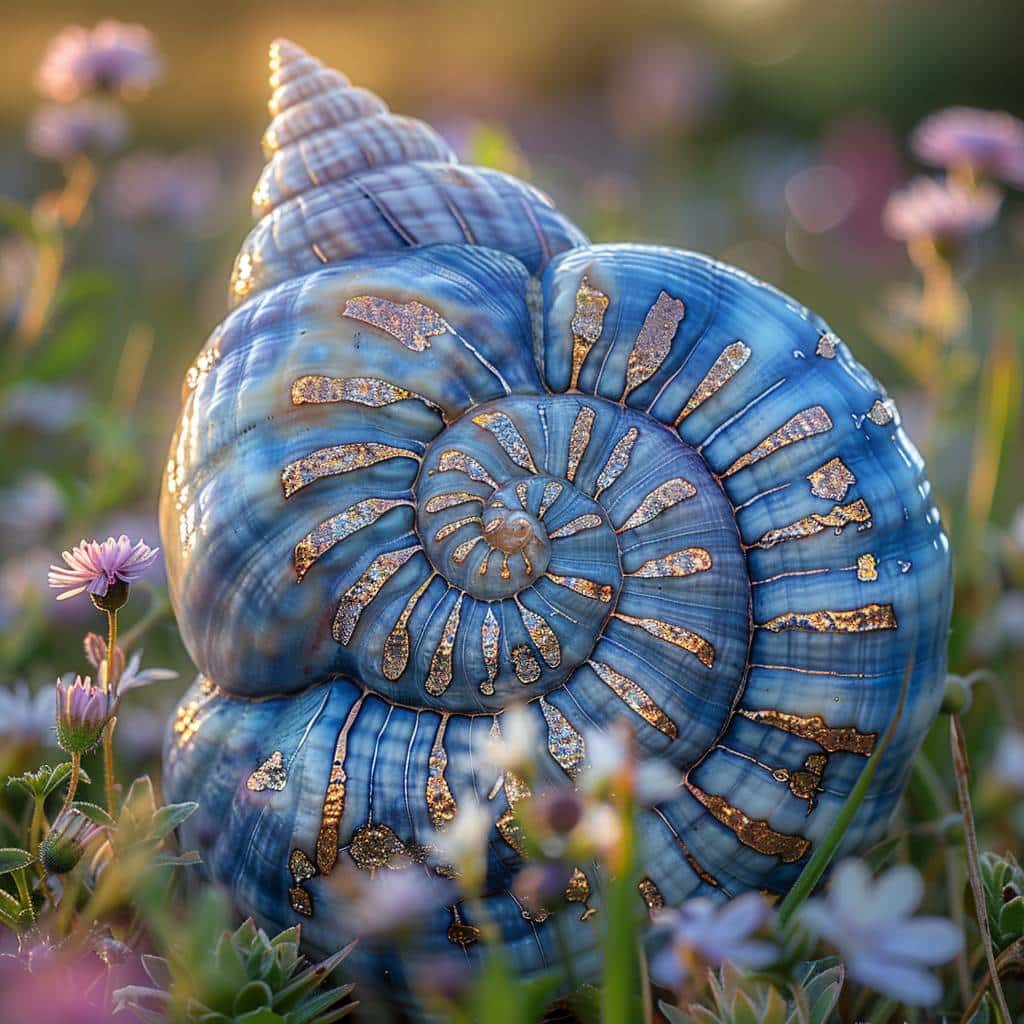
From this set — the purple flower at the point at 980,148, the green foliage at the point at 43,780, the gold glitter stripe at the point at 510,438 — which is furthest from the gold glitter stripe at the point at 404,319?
the purple flower at the point at 980,148

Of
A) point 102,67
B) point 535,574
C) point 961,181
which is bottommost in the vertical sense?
point 535,574

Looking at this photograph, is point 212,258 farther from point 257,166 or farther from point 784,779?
point 784,779

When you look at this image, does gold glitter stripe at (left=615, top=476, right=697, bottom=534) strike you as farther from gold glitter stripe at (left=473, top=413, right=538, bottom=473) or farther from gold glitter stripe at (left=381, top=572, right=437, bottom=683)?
gold glitter stripe at (left=381, top=572, right=437, bottom=683)

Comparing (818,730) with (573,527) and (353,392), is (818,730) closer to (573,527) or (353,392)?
(573,527)

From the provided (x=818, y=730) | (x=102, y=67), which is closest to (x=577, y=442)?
(x=818, y=730)

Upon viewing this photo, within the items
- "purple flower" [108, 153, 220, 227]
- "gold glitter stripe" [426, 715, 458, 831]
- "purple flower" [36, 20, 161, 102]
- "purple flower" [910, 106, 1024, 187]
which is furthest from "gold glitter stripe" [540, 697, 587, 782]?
"purple flower" [108, 153, 220, 227]
